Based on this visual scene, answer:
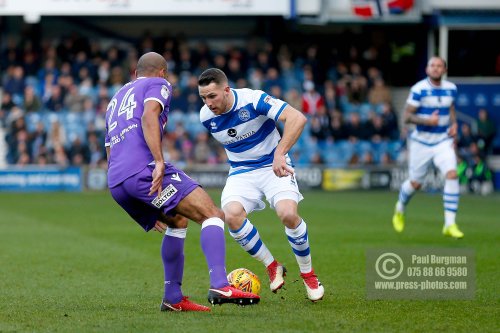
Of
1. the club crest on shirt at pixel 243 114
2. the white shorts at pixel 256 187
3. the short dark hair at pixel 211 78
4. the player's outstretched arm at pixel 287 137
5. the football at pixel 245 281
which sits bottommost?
the football at pixel 245 281

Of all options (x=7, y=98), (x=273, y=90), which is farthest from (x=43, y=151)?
(x=273, y=90)

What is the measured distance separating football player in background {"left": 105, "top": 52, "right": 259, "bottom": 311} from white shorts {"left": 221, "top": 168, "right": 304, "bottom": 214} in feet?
4.37

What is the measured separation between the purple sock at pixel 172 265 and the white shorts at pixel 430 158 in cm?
757

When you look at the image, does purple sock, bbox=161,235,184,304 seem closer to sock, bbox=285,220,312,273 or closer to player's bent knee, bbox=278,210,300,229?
player's bent knee, bbox=278,210,300,229

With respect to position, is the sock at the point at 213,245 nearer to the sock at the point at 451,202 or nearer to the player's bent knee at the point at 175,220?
the player's bent knee at the point at 175,220

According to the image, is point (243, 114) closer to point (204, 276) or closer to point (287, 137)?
point (287, 137)

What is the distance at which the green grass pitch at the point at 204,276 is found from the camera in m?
7.59

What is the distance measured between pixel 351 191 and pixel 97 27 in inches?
435

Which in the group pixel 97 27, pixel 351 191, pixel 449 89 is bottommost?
pixel 351 191

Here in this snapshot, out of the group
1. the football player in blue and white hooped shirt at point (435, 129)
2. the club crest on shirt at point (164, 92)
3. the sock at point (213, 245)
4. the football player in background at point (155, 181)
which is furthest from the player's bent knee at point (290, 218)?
the football player in blue and white hooped shirt at point (435, 129)

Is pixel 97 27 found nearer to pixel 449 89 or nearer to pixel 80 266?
pixel 449 89

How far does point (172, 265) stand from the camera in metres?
8.27

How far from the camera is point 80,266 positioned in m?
11.8

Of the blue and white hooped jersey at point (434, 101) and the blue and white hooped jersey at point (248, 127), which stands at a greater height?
the blue and white hooped jersey at point (434, 101)
